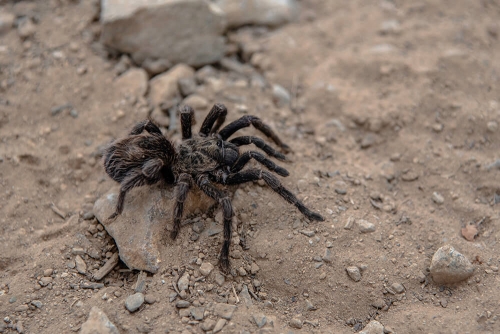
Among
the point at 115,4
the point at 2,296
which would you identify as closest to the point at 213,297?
the point at 2,296

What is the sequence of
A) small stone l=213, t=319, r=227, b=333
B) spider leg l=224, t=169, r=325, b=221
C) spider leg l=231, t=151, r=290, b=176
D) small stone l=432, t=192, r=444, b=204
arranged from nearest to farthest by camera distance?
1. small stone l=213, t=319, r=227, b=333
2. spider leg l=224, t=169, r=325, b=221
3. spider leg l=231, t=151, r=290, b=176
4. small stone l=432, t=192, r=444, b=204

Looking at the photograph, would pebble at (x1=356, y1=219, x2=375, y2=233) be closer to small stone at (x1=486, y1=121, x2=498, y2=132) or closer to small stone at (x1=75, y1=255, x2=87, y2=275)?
small stone at (x1=486, y1=121, x2=498, y2=132)

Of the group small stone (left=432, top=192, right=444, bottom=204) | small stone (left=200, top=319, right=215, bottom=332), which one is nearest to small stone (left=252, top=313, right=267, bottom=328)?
small stone (left=200, top=319, right=215, bottom=332)

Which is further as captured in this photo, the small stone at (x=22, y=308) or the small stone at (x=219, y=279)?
the small stone at (x=219, y=279)

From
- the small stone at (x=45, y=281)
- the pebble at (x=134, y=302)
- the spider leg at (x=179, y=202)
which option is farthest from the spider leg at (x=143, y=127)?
the pebble at (x=134, y=302)

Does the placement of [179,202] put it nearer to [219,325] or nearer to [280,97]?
[219,325]

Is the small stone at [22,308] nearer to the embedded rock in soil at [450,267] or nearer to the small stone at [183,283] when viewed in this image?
the small stone at [183,283]

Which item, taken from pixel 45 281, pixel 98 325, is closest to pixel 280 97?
pixel 45 281
